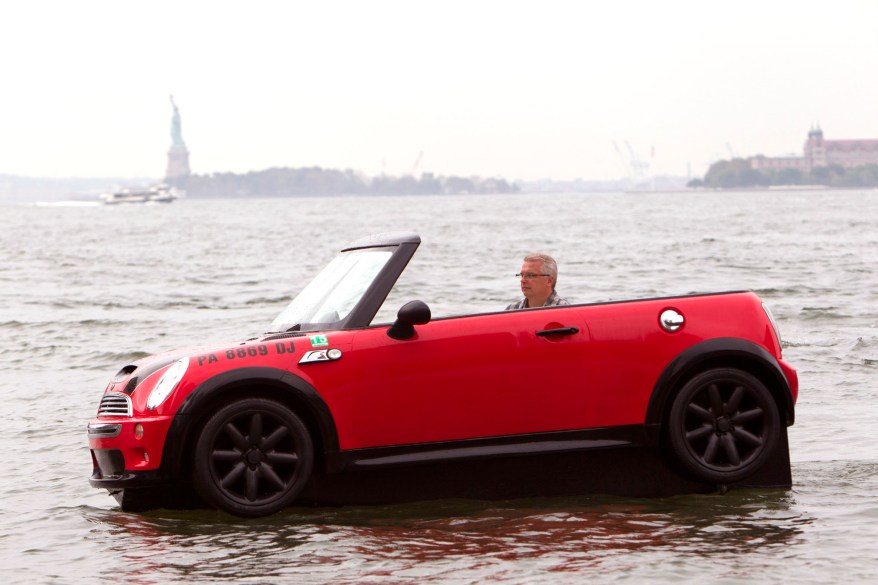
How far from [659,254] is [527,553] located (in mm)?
36645

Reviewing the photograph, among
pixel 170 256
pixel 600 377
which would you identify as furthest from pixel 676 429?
pixel 170 256

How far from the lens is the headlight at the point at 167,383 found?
6746mm

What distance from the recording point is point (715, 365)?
7102 mm

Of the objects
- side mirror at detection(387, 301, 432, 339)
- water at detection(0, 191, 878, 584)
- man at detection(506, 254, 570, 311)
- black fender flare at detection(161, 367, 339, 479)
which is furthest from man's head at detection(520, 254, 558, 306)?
black fender flare at detection(161, 367, 339, 479)

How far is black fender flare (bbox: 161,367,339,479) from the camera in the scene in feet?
22.0

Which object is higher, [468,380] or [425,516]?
[468,380]

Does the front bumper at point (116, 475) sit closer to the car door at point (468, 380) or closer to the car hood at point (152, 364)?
the car hood at point (152, 364)

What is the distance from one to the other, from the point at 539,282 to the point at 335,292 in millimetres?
1068

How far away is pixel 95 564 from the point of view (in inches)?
251

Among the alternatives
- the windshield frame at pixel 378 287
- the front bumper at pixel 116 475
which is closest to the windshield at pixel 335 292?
the windshield frame at pixel 378 287

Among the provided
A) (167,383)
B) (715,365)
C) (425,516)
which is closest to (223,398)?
(167,383)

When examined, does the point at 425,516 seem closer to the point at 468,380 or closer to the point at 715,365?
the point at 468,380

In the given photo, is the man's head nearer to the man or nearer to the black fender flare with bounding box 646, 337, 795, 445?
the man

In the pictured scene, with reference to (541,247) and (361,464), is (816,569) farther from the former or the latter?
(541,247)
